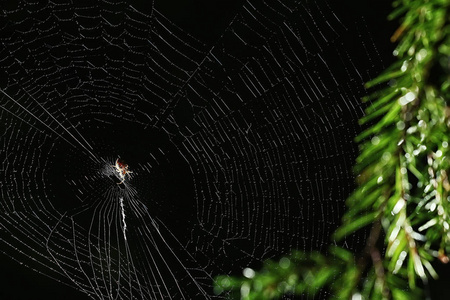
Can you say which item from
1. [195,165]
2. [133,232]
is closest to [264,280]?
[195,165]

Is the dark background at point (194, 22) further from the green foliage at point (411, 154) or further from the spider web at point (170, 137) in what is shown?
the green foliage at point (411, 154)

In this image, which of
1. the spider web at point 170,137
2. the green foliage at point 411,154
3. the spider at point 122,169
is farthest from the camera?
the spider at point 122,169

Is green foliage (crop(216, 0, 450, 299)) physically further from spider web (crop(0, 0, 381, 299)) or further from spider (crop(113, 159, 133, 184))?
spider (crop(113, 159, 133, 184))

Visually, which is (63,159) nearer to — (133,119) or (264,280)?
(133,119)

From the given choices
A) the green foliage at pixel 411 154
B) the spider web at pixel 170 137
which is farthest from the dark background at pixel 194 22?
the green foliage at pixel 411 154

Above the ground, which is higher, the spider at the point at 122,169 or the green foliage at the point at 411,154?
the spider at the point at 122,169

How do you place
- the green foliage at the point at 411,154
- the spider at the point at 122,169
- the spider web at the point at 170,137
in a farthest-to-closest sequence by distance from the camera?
the spider at the point at 122,169 < the spider web at the point at 170,137 < the green foliage at the point at 411,154

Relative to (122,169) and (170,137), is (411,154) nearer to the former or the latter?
(170,137)

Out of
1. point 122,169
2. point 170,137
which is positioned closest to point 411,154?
point 170,137
